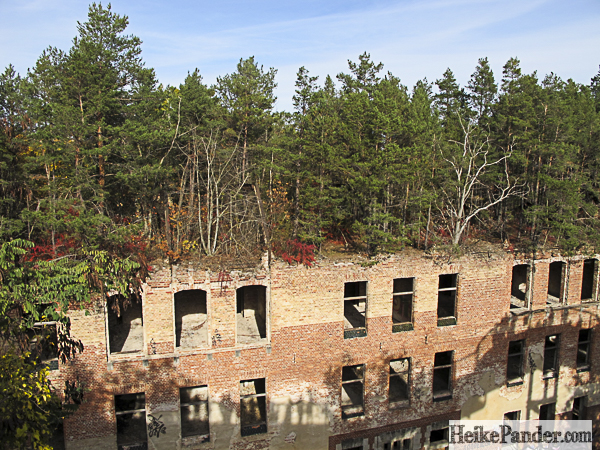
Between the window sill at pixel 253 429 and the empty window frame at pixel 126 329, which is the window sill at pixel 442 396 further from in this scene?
the empty window frame at pixel 126 329

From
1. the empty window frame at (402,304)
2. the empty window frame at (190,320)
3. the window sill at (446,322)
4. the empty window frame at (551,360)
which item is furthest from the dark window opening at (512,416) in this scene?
the empty window frame at (190,320)

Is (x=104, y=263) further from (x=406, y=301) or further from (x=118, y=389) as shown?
(x=406, y=301)

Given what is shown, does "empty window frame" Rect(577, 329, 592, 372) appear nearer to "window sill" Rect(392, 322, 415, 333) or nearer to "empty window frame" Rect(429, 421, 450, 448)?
"empty window frame" Rect(429, 421, 450, 448)

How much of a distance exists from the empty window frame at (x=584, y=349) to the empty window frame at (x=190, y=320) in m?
17.3

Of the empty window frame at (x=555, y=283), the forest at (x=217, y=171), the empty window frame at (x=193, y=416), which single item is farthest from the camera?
the empty window frame at (x=555, y=283)

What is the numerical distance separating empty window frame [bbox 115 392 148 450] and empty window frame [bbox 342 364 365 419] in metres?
7.42

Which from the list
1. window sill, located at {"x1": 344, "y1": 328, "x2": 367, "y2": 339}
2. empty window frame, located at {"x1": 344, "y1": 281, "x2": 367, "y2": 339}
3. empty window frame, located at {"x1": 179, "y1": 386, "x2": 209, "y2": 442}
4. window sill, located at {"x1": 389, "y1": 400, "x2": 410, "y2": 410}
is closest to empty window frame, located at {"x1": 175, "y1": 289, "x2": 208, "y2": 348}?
empty window frame, located at {"x1": 179, "y1": 386, "x2": 209, "y2": 442}

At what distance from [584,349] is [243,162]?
19.1 meters

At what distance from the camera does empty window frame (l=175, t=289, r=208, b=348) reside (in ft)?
46.9

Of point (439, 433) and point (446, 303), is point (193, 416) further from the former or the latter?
point (446, 303)

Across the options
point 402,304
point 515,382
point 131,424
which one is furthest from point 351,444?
point 131,424

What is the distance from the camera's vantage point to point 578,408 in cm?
1920

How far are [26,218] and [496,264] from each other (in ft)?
59.1

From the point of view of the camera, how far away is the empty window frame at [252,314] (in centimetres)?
1554
